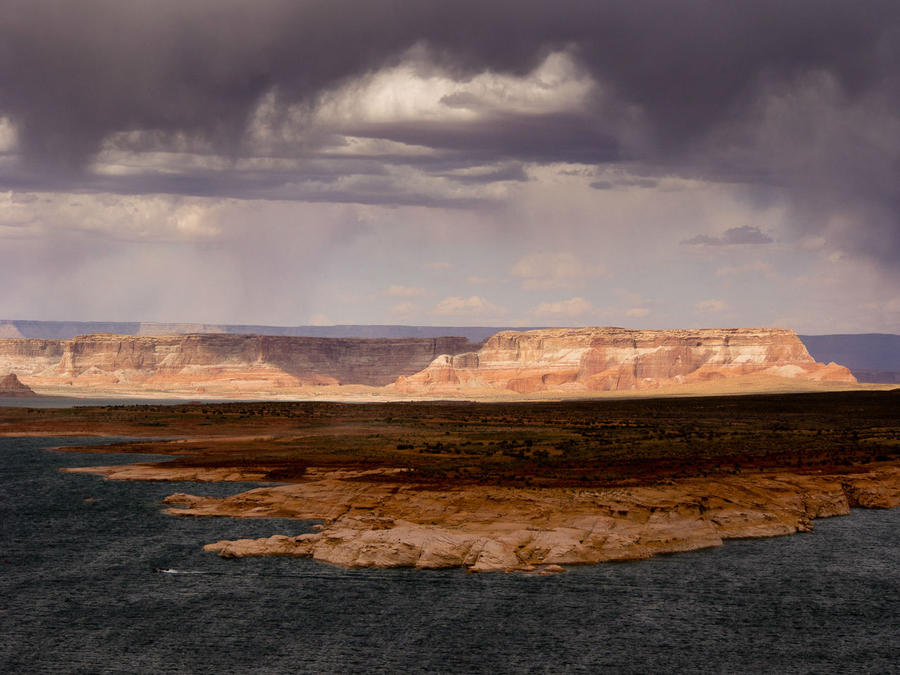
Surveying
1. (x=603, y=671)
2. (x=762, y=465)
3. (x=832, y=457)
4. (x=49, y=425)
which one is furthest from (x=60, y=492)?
(x=49, y=425)

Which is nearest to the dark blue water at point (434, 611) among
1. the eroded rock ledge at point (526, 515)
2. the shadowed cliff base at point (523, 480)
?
the eroded rock ledge at point (526, 515)

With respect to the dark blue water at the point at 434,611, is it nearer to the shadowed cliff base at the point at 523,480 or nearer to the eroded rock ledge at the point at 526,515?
the eroded rock ledge at the point at 526,515

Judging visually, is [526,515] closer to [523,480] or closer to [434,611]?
[523,480]

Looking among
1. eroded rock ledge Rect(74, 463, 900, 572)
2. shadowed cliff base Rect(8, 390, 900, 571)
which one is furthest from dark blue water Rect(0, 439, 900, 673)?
shadowed cliff base Rect(8, 390, 900, 571)

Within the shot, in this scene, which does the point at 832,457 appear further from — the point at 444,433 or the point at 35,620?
the point at 35,620

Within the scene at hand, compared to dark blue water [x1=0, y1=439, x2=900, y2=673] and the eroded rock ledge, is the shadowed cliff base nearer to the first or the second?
the eroded rock ledge

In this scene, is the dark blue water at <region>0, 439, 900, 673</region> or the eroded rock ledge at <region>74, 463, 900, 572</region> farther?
the eroded rock ledge at <region>74, 463, 900, 572</region>
